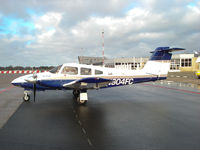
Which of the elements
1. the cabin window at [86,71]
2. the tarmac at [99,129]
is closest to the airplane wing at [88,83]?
the cabin window at [86,71]

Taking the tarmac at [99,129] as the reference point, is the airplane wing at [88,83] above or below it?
above

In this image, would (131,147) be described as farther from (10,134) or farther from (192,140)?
(10,134)

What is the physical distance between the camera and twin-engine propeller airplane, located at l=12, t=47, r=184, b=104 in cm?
771

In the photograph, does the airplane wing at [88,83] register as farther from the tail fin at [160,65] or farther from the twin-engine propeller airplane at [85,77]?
the tail fin at [160,65]

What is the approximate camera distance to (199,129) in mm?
4785

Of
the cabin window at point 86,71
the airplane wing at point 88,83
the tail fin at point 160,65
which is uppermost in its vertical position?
the tail fin at point 160,65

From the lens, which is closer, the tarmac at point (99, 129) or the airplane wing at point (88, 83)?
the tarmac at point (99, 129)

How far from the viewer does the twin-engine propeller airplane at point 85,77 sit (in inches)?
303

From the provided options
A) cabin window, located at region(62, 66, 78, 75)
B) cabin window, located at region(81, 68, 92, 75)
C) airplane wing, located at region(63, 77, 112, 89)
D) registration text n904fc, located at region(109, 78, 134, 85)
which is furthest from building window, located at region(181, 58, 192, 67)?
cabin window, located at region(62, 66, 78, 75)

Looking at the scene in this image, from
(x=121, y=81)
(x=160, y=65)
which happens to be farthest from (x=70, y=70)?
(x=160, y=65)

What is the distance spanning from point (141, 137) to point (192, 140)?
137cm

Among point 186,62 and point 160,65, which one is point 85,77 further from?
point 186,62

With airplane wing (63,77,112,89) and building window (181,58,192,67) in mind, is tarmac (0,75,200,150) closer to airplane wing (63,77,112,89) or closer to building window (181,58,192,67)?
airplane wing (63,77,112,89)

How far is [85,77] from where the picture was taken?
844 cm
